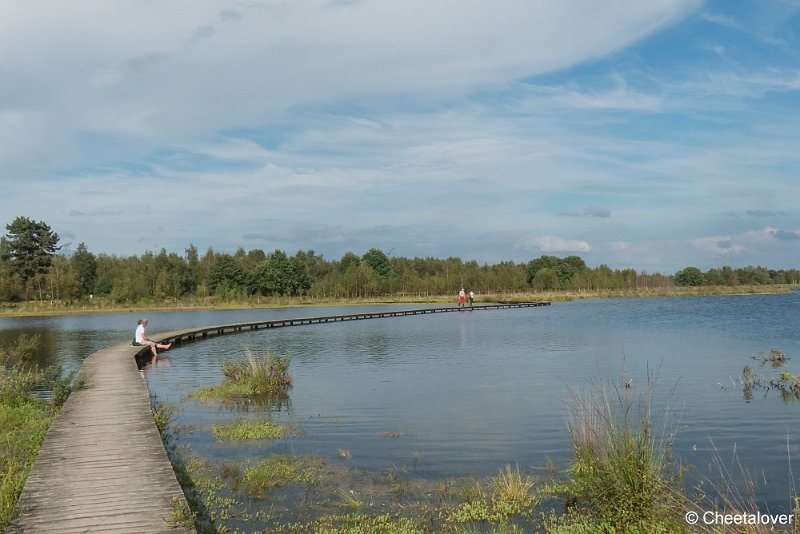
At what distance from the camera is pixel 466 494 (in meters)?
8.30

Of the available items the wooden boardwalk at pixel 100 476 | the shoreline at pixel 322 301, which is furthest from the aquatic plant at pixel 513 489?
the shoreline at pixel 322 301

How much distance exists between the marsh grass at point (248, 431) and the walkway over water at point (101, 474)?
1333mm

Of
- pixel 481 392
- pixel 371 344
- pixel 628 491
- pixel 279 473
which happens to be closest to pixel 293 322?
pixel 371 344

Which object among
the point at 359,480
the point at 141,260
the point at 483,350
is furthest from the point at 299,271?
the point at 359,480

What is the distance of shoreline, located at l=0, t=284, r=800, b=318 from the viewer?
205ft

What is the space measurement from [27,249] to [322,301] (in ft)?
110

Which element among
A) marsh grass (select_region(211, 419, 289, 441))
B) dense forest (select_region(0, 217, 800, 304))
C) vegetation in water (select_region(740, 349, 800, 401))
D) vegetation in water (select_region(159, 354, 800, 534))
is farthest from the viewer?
dense forest (select_region(0, 217, 800, 304))

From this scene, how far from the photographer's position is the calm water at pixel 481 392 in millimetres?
10312

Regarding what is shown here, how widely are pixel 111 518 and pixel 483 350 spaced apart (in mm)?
19851

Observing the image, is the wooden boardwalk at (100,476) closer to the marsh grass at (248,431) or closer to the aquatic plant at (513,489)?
the marsh grass at (248,431)

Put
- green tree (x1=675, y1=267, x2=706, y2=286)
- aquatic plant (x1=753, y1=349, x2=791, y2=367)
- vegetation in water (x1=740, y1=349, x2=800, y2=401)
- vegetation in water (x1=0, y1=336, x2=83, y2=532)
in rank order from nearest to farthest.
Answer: vegetation in water (x1=0, y1=336, x2=83, y2=532)
vegetation in water (x1=740, y1=349, x2=800, y2=401)
aquatic plant (x1=753, y1=349, x2=791, y2=367)
green tree (x1=675, y1=267, x2=706, y2=286)

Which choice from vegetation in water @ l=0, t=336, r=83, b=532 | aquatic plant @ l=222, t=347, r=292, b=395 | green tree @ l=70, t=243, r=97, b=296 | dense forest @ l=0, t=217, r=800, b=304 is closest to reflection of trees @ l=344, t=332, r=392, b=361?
aquatic plant @ l=222, t=347, r=292, b=395

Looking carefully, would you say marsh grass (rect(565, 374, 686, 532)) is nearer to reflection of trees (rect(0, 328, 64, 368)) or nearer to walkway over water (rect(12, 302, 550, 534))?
walkway over water (rect(12, 302, 550, 534))

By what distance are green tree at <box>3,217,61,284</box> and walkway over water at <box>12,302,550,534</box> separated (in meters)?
67.3
